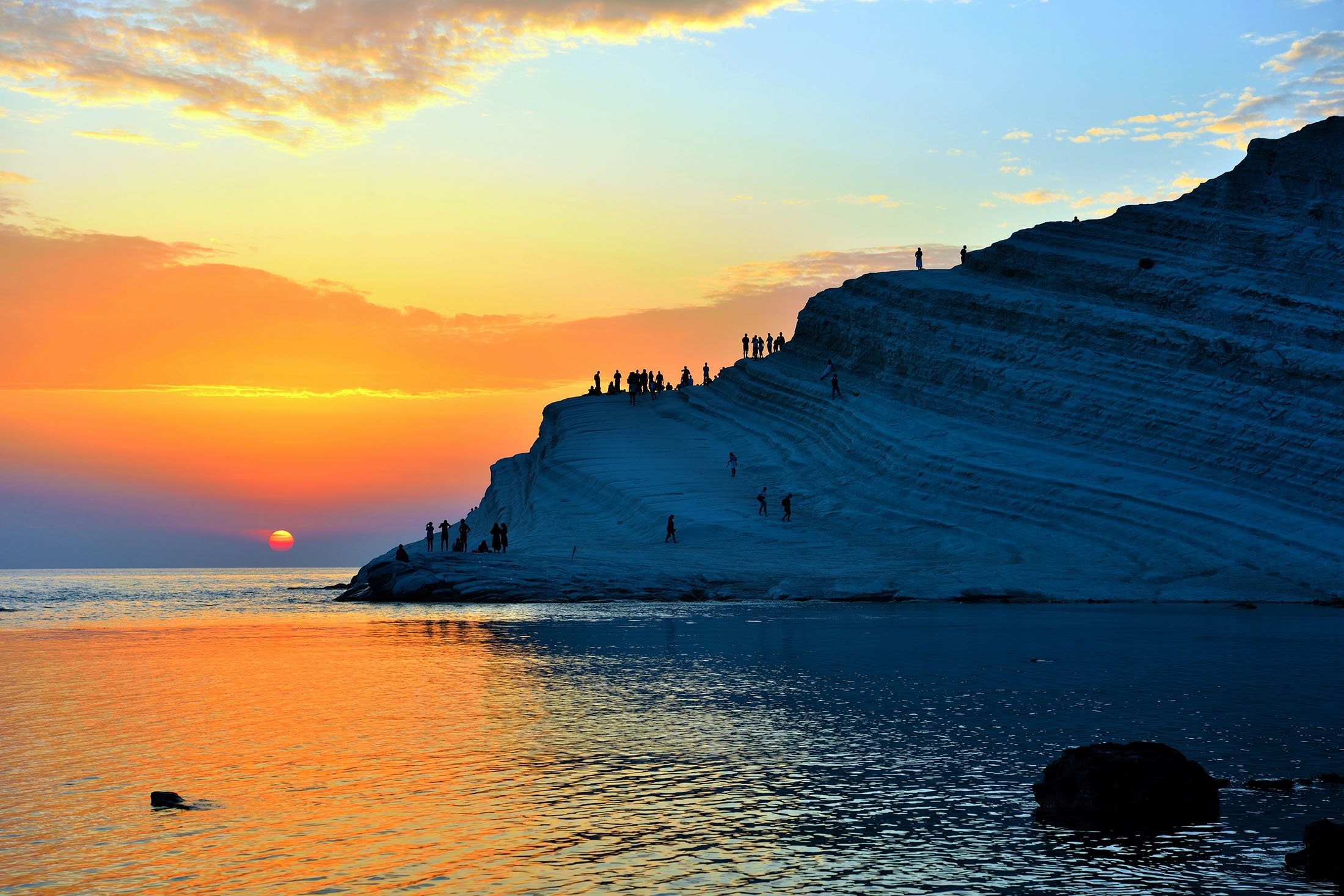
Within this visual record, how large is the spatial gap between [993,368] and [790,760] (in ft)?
143

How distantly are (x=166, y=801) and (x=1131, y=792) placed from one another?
9253 millimetres

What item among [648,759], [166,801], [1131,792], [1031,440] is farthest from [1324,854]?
[1031,440]

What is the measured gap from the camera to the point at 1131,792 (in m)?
11.1

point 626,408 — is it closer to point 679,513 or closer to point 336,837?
point 679,513

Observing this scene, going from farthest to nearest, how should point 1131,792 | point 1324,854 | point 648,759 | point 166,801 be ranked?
1. point 648,759
2. point 166,801
3. point 1131,792
4. point 1324,854

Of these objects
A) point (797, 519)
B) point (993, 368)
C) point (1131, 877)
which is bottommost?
point (1131, 877)

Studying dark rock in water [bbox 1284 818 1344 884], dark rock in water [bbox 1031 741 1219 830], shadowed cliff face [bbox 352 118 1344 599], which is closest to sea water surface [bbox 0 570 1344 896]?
dark rock in water [bbox 1284 818 1344 884]

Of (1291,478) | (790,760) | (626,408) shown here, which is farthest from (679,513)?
(790,760)

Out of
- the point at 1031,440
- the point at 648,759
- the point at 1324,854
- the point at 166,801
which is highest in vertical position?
the point at 1031,440

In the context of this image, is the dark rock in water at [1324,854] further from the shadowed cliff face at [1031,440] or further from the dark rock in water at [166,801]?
the shadowed cliff face at [1031,440]

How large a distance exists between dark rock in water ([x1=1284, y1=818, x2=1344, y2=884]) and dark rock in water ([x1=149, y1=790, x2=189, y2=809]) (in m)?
9.97

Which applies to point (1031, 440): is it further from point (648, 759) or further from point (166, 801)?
point (166, 801)

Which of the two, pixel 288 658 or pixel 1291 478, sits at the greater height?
pixel 1291 478

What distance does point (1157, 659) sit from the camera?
23031 mm
